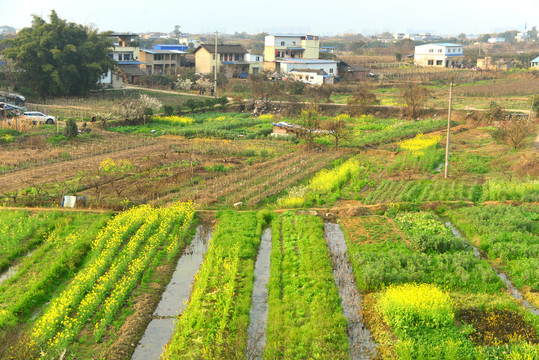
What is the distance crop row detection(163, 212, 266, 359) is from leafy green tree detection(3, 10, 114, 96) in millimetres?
27923

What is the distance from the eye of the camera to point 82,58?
129 ft

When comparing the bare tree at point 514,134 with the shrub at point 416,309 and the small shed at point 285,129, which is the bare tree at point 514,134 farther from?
the shrub at point 416,309

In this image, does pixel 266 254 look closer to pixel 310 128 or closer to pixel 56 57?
pixel 310 128

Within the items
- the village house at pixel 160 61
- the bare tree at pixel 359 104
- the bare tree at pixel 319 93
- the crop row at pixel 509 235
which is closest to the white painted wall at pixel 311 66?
the bare tree at pixel 319 93

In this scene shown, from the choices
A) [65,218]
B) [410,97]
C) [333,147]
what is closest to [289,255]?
[65,218]

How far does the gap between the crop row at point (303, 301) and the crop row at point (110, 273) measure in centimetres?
327

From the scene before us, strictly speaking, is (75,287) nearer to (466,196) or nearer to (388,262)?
(388,262)

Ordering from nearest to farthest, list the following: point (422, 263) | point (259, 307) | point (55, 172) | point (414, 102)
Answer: point (259, 307)
point (422, 263)
point (55, 172)
point (414, 102)

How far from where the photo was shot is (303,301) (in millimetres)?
11523

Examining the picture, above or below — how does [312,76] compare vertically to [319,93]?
above

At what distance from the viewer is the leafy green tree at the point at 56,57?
37.6m

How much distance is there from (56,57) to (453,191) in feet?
99.6

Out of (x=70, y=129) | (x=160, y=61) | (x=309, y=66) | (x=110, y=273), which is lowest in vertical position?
(x=110, y=273)

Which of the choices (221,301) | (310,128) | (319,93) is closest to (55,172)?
(221,301)
